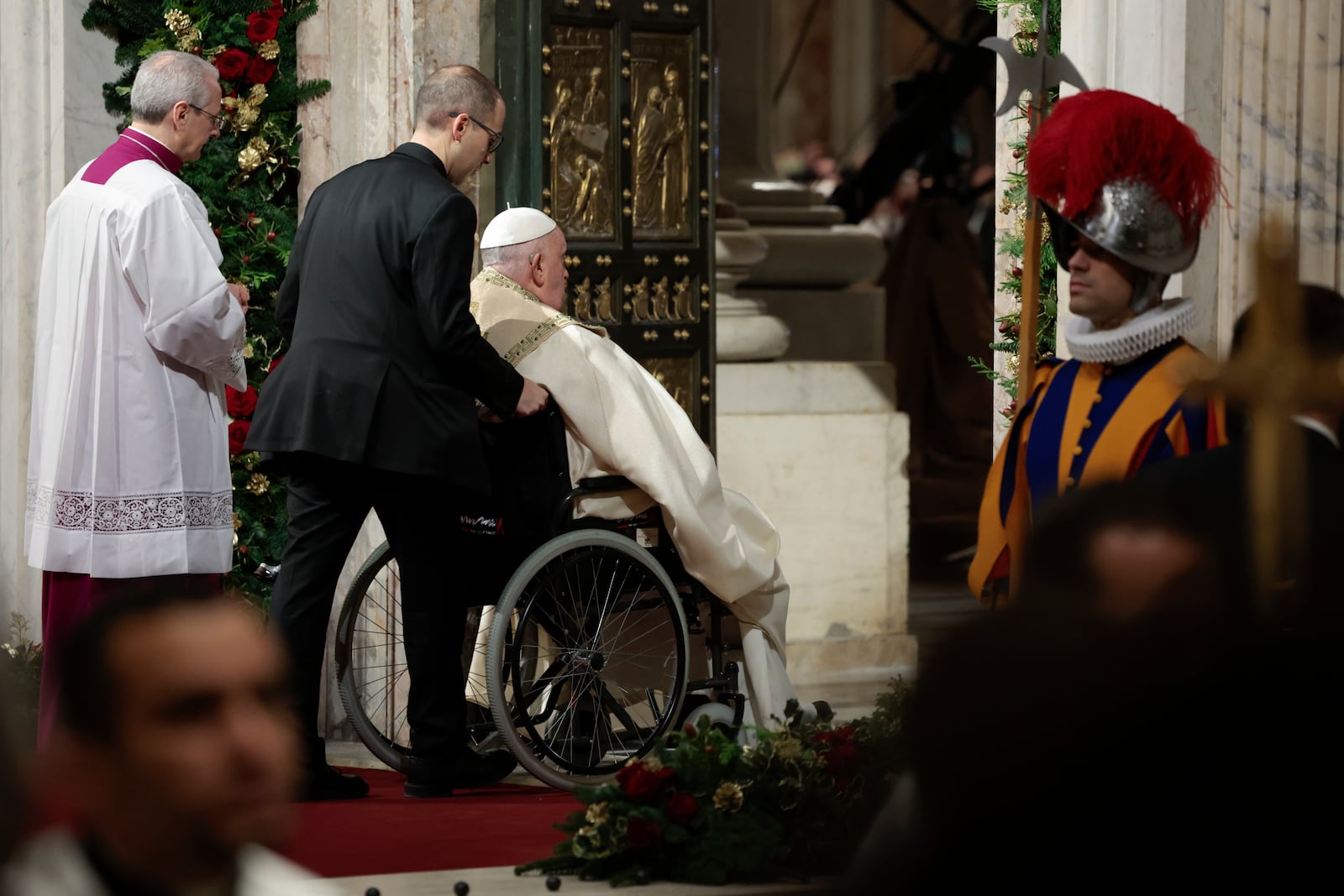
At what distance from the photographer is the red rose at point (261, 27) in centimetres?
687

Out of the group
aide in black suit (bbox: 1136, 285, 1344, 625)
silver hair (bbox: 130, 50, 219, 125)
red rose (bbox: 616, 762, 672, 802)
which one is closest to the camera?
aide in black suit (bbox: 1136, 285, 1344, 625)

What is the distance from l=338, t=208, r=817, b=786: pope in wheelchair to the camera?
557 centimetres

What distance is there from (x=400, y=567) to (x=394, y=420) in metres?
0.40

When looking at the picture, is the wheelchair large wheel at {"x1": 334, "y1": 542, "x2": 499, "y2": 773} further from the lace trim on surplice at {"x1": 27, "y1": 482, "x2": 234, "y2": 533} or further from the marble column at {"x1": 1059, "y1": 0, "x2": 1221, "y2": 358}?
the marble column at {"x1": 1059, "y1": 0, "x2": 1221, "y2": 358}

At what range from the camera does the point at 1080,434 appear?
3656 mm

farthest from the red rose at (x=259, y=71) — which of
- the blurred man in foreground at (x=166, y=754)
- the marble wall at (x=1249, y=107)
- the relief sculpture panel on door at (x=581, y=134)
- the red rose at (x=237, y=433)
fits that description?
the blurred man in foreground at (x=166, y=754)

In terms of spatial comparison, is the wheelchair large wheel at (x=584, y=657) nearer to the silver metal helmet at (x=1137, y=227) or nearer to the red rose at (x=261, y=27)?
the silver metal helmet at (x=1137, y=227)

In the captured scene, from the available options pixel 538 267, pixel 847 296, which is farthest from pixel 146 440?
pixel 847 296

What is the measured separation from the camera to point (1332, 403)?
162 centimetres

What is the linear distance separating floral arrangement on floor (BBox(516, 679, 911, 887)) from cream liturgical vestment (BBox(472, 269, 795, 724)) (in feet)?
3.65

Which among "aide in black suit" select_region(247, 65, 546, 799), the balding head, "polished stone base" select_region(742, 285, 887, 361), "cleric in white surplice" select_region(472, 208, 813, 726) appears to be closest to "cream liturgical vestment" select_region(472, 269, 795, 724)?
"cleric in white surplice" select_region(472, 208, 813, 726)

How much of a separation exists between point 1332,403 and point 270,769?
92cm

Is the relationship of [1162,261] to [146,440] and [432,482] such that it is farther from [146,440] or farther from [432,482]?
[146,440]

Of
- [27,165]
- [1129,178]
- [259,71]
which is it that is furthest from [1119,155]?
[27,165]
